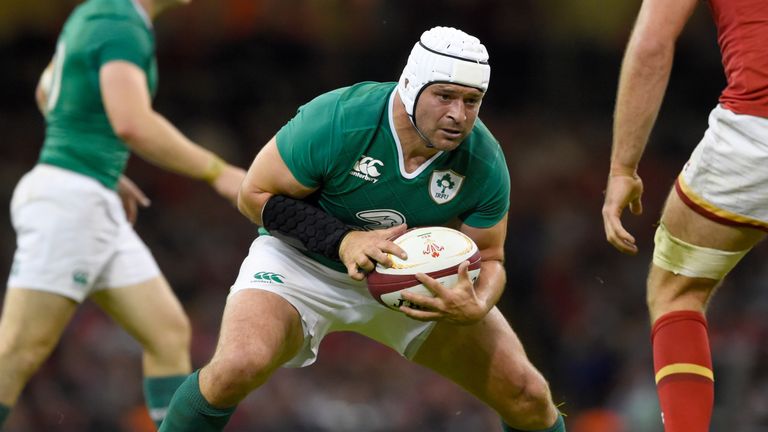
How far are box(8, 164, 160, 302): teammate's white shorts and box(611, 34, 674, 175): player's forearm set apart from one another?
2659 mm

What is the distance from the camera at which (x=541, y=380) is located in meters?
4.52

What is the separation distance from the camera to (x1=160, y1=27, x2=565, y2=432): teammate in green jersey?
13.7ft

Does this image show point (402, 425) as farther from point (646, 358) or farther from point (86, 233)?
point (86, 233)

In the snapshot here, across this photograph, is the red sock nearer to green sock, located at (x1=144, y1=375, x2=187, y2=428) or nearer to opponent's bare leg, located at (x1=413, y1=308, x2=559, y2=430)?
opponent's bare leg, located at (x1=413, y1=308, x2=559, y2=430)

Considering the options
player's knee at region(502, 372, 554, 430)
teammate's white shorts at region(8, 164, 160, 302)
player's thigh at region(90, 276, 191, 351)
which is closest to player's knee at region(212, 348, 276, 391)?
player's knee at region(502, 372, 554, 430)

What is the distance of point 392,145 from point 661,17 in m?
1.04

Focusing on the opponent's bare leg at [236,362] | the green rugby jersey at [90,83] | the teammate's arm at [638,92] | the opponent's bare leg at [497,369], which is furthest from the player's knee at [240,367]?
the green rugby jersey at [90,83]

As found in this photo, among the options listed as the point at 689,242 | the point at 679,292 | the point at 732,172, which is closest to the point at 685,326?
the point at 679,292

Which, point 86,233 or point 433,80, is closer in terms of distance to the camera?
point 433,80

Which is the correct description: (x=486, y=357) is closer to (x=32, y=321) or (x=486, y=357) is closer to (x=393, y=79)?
(x=32, y=321)

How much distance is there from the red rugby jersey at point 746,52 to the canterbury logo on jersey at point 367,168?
1215 millimetres

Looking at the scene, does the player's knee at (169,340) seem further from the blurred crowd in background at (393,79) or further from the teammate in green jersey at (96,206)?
the blurred crowd in background at (393,79)

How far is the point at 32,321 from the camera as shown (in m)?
5.54

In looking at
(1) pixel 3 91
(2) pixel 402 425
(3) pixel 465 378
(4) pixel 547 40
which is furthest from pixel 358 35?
(3) pixel 465 378
